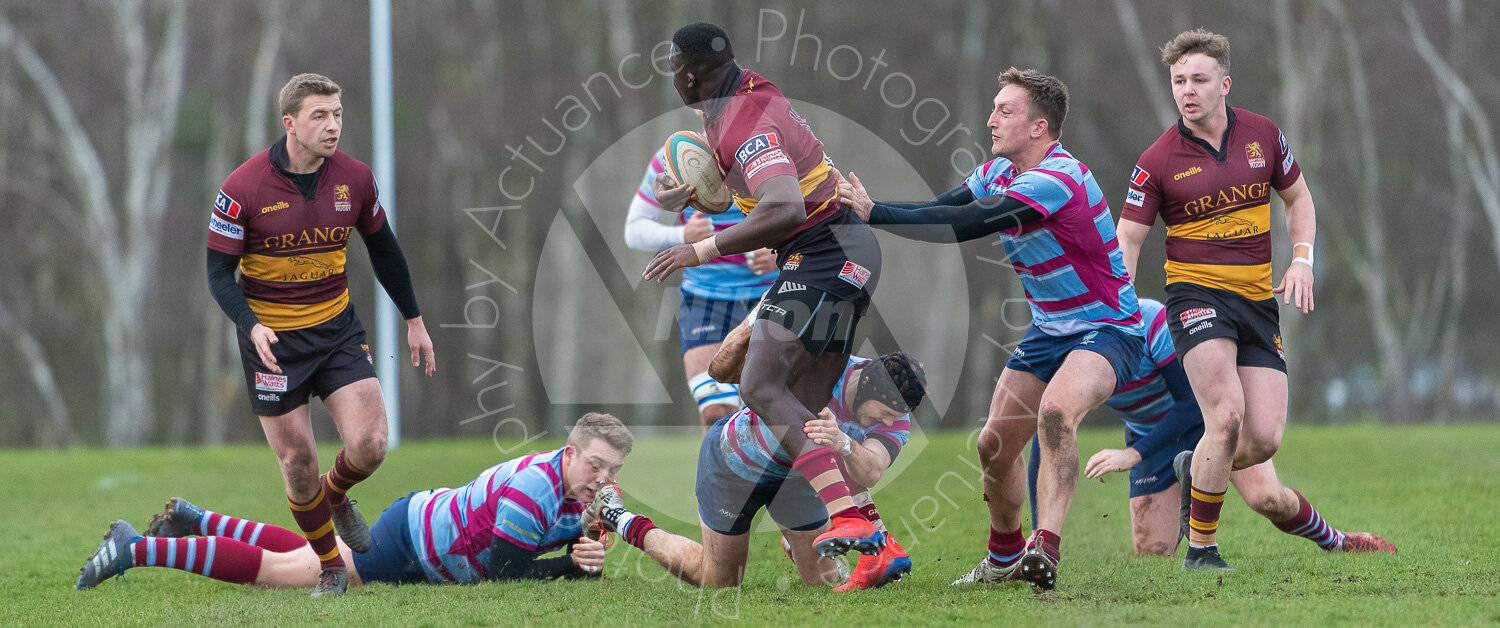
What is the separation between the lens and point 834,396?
5066mm

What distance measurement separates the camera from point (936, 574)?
4852 millimetres

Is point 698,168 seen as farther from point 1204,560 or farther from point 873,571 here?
point 1204,560

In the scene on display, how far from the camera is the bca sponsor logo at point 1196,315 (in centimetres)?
468

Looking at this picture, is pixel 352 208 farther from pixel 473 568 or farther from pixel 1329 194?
pixel 1329 194

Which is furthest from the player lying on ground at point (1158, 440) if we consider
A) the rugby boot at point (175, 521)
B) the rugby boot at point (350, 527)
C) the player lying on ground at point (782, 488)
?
the rugby boot at point (175, 521)

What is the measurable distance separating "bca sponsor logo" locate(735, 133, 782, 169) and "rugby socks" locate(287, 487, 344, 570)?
7.36 ft

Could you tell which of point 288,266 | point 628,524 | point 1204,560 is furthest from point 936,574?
point 288,266

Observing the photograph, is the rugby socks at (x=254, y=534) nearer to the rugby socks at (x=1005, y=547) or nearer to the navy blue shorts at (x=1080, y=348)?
the rugby socks at (x=1005, y=547)

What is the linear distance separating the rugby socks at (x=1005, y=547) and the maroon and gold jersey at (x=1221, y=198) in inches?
51.0

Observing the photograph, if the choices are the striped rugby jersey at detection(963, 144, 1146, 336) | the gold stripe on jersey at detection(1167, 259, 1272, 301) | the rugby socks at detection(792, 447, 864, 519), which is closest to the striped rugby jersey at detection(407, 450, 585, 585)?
the rugby socks at detection(792, 447, 864, 519)

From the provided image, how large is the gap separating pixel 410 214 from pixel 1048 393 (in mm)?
14278

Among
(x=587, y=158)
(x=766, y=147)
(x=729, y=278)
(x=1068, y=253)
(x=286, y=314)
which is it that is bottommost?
(x=286, y=314)

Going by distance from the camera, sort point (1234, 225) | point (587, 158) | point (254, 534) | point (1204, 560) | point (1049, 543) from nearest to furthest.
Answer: point (1049, 543) < point (1204, 560) < point (1234, 225) < point (254, 534) < point (587, 158)

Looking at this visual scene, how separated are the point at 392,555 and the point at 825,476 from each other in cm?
201
